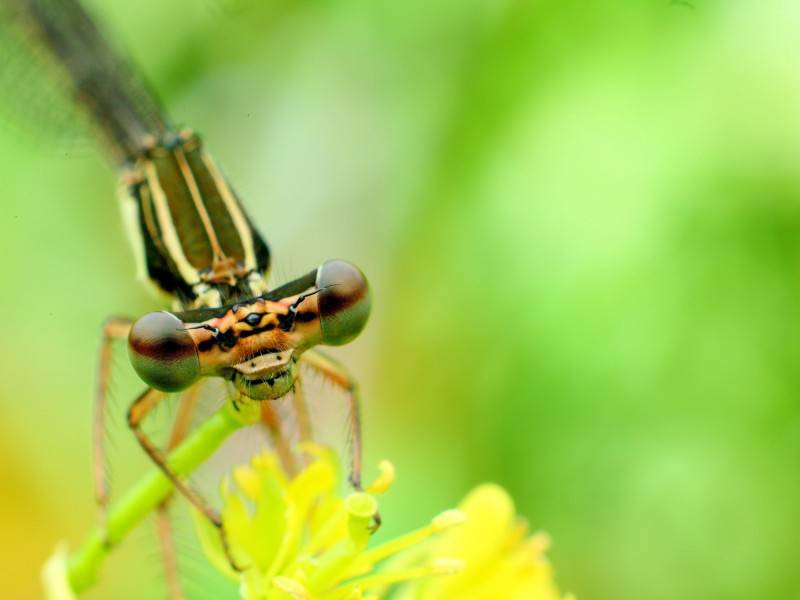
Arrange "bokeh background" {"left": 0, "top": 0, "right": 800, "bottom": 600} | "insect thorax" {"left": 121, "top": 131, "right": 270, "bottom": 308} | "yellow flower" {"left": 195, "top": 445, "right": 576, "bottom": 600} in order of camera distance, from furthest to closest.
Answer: "bokeh background" {"left": 0, "top": 0, "right": 800, "bottom": 600} < "insect thorax" {"left": 121, "top": 131, "right": 270, "bottom": 308} < "yellow flower" {"left": 195, "top": 445, "right": 576, "bottom": 600}

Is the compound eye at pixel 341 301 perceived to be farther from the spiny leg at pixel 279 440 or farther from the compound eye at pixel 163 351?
the spiny leg at pixel 279 440

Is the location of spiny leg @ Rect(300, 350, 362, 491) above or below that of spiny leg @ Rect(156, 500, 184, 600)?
above

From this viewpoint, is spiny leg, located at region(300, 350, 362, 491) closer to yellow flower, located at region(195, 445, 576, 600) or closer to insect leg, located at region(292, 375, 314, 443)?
yellow flower, located at region(195, 445, 576, 600)

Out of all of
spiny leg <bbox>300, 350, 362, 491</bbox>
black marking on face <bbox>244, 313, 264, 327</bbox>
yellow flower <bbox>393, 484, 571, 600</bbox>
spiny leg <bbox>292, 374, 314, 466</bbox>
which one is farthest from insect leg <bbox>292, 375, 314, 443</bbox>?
black marking on face <bbox>244, 313, 264, 327</bbox>

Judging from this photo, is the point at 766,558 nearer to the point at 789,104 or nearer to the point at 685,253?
the point at 685,253

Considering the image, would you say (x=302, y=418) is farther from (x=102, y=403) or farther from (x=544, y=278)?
(x=544, y=278)

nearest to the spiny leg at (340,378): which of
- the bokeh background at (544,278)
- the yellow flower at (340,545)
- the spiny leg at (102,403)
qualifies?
the yellow flower at (340,545)
